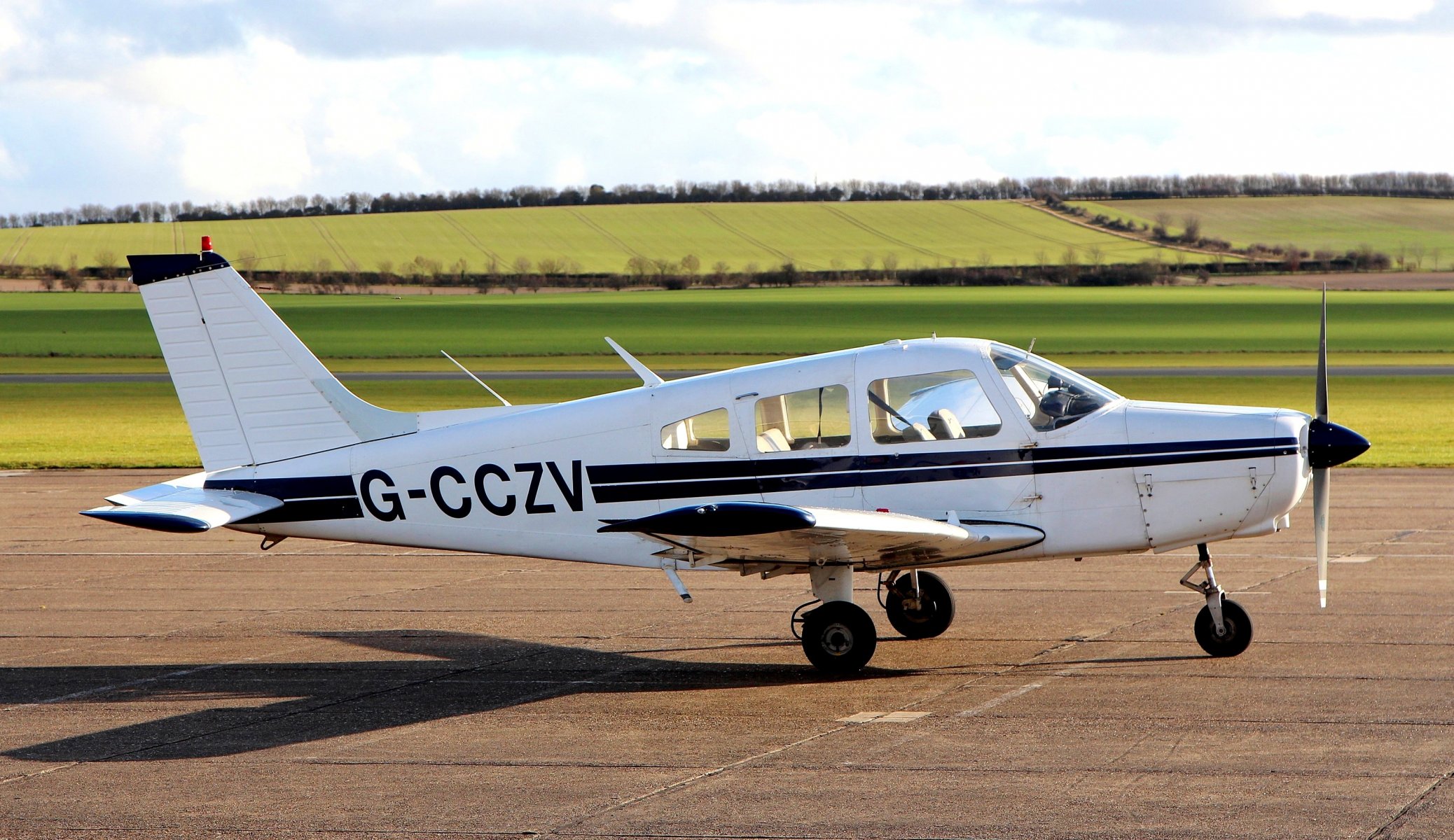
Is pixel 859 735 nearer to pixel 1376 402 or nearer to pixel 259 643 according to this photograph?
pixel 259 643

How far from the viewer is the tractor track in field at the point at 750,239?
357ft

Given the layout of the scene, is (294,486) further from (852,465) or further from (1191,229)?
(1191,229)

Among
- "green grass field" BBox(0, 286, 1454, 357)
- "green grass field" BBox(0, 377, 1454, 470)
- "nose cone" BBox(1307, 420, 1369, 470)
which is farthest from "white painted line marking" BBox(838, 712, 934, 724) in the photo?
"green grass field" BBox(0, 286, 1454, 357)

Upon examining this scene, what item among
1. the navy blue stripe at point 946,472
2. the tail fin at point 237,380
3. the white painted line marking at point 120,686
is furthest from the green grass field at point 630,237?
the navy blue stripe at point 946,472

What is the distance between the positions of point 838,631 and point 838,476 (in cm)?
113

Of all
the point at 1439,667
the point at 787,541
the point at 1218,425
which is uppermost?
the point at 1218,425

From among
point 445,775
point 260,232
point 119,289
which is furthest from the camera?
point 260,232

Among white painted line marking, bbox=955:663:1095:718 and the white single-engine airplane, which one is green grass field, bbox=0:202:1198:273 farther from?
white painted line marking, bbox=955:663:1095:718

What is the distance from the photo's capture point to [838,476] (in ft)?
Answer: 35.0

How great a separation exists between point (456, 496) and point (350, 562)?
Result: 598 cm

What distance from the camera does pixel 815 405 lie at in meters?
10.7

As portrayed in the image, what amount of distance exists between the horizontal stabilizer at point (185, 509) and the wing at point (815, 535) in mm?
2852

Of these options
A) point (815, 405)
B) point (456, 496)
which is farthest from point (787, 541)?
point (456, 496)

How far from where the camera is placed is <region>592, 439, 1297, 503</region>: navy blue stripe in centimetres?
1041
